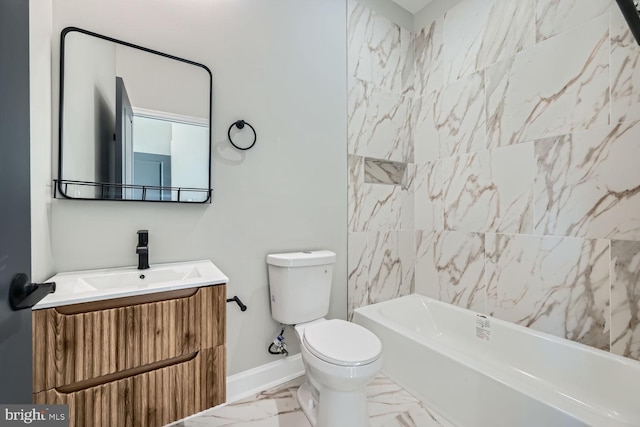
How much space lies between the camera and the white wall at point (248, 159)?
128 centimetres

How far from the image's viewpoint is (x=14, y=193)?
1.64ft

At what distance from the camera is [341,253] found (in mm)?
2090

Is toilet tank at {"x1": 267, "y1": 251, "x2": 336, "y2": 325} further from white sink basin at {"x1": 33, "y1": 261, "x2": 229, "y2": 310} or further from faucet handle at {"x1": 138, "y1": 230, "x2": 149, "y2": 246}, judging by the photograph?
faucet handle at {"x1": 138, "y1": 230, "x2": 149, "y2": 246}

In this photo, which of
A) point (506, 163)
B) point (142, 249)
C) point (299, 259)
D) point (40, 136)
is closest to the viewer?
point (40, 136)

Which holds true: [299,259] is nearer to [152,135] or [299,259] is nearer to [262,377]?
[262,377]

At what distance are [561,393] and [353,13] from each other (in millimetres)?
2831

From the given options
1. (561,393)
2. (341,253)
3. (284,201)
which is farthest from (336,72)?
(561,393)

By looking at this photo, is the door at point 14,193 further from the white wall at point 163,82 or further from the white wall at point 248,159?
the white wall at point 163,82

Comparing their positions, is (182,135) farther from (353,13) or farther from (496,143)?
(496,143)

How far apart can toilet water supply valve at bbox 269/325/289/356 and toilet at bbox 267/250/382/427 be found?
123 millimetres

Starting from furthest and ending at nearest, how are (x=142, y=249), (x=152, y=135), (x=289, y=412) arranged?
(x=289, y=412) < (x=152, y=135) < (x=142, y=249)

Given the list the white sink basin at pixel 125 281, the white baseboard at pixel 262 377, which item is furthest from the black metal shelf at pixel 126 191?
the white baseboard at pixel 262 377

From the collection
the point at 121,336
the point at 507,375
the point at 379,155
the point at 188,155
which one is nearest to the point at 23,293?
the point at 121,336

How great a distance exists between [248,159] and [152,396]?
124 centimetres
